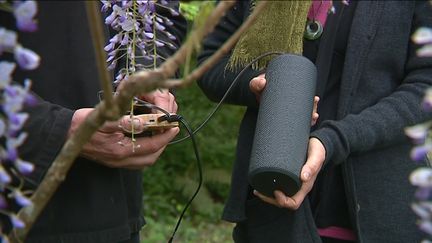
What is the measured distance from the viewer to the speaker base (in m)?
1.76

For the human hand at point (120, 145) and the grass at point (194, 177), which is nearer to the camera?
the human hand at point (120, 145)

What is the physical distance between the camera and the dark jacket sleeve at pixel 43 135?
1.58 meters

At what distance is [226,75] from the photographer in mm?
2176

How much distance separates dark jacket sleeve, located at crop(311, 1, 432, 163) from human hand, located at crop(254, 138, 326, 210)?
8cm

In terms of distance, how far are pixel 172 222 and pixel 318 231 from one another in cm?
299

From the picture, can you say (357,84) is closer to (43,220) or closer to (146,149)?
(146,149)

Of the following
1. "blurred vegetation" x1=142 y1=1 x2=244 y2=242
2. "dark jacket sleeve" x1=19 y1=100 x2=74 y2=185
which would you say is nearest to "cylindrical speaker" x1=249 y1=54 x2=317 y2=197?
"dark jacket sleeve" x1=19 y1=100 x2=74 y2=185

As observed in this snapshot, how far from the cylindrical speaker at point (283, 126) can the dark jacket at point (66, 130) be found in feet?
1.20

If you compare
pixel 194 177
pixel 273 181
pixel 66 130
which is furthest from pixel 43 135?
pixel 194 177

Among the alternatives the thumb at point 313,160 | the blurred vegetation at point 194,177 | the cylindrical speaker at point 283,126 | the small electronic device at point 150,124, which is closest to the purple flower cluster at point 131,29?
the small electronic device at point 150,124

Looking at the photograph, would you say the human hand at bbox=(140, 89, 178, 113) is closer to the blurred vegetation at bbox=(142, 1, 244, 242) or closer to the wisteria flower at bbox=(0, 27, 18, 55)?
the wisteria flower at bbox=(0, 27, 18, 55)

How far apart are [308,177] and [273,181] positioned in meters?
0.09

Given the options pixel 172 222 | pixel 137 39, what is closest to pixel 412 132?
pixel 137 39

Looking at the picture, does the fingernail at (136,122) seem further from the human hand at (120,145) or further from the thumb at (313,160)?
the thumb at (313,160)
